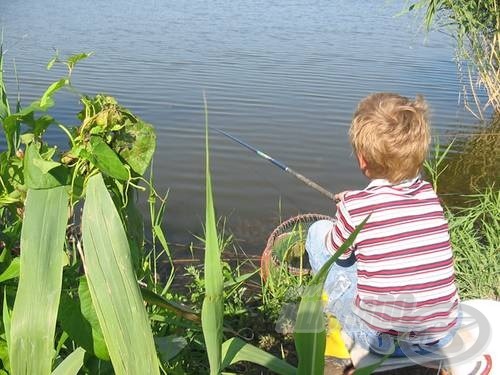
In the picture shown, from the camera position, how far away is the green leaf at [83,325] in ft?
3.47

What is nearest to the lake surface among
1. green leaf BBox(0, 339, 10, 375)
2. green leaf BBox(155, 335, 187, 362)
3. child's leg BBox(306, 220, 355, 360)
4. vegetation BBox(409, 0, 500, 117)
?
vegetation BBox(409, 0, 500, 117)

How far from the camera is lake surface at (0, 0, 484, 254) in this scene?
5.92 m

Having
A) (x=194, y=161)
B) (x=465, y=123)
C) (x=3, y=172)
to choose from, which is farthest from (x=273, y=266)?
(x=465, y=123)

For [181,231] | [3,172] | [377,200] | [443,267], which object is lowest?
[181,231]

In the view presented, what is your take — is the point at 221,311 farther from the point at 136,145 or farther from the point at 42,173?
the point at 136,145

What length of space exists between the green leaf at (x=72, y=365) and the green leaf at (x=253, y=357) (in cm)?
24

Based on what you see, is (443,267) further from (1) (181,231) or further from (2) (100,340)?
(1) (181,231)

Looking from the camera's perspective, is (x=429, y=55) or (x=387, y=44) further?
(x=387, y=44)

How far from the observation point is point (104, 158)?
1.17 metres

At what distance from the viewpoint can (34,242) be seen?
91 cm

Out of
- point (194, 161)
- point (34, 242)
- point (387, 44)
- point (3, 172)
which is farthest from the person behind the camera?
point (387, 44)

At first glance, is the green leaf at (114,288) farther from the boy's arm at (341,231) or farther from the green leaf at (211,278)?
the boy's arm at (341,231)

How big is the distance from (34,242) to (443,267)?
158 cm

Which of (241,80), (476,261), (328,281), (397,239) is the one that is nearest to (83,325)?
(397,239)
